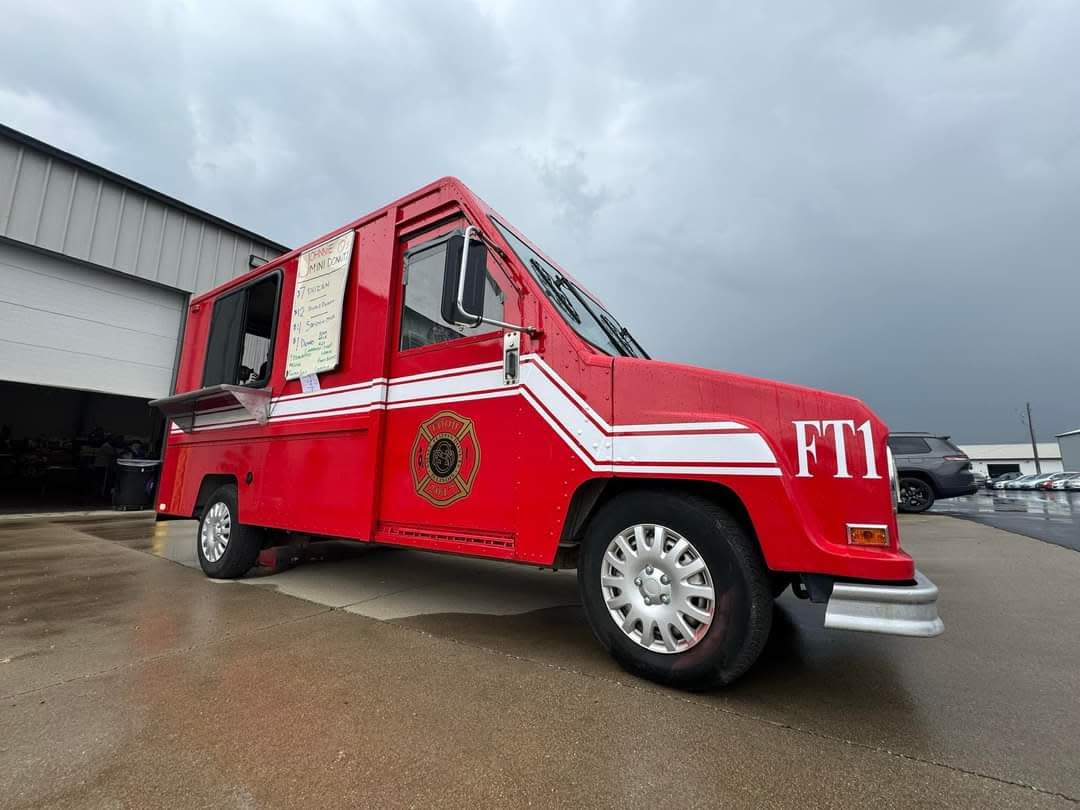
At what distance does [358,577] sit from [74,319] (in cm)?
856

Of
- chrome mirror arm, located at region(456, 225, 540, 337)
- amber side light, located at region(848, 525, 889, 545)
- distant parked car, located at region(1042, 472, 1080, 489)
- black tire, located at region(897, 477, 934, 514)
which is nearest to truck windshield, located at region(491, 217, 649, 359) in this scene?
chrome mirror arm, located at region(456, 225, 540, 337)

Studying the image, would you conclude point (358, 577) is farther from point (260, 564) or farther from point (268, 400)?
point (268, 400)

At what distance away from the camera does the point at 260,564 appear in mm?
5352

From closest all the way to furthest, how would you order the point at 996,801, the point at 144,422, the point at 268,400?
the point at 996,801
the point at 268,400
the point at 144,422

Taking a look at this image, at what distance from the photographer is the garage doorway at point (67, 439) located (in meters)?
13.8

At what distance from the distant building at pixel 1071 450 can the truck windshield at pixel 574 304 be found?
6377 cm

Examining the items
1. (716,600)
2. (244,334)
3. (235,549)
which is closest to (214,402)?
(244,334)

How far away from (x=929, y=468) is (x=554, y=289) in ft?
37.0

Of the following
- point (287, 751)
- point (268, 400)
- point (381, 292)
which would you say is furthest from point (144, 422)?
point (287, 751)

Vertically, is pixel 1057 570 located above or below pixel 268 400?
below

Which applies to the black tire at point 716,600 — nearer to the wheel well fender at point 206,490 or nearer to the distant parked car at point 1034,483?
the wheel well fender at point 206,490

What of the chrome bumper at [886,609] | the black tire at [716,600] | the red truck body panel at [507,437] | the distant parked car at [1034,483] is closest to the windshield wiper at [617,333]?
the red truck body panel at [507,437]

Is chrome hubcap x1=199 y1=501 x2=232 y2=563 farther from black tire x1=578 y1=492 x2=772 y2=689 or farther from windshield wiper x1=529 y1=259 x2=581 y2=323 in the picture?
black tire x1=578 y1=492 x2=772 y2=689

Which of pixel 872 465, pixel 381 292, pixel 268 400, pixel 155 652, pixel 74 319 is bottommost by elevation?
pixel 155 652
